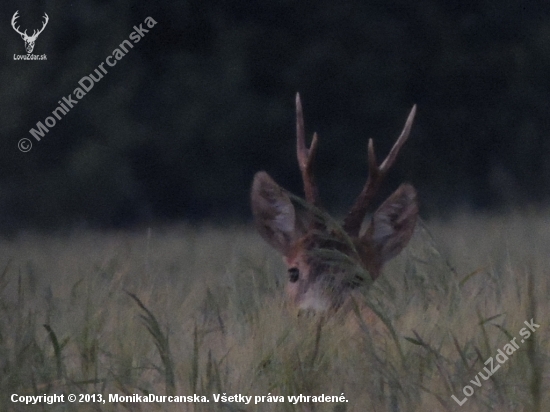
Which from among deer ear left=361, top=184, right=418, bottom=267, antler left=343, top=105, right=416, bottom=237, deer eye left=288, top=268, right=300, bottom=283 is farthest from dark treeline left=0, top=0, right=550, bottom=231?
deer eye left=288, top=268, right=300, bottom=283

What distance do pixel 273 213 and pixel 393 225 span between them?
58 centimetres

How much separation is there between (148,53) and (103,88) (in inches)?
24.3

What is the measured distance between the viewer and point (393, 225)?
485 centimetres

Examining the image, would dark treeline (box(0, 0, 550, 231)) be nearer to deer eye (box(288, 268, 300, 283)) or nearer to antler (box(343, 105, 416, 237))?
antler (box(343, 105, 416, 237))

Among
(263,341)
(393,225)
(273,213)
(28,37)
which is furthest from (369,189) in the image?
(28,37)

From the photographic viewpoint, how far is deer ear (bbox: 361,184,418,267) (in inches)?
189

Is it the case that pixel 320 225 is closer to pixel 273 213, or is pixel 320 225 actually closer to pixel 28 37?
pixel 273 213

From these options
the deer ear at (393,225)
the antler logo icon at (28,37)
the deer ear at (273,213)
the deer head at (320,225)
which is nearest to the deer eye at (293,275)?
the deer head at (320,225)

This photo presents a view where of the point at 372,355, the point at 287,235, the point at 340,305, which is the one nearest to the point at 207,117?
the point at 287,235

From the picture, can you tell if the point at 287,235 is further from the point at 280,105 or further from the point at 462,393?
the point at 280,105

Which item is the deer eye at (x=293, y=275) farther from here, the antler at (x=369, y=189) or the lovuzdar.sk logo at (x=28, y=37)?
the lovuzdar.sk logo at (x=28, y=37)

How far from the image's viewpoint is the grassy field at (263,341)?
2.90m

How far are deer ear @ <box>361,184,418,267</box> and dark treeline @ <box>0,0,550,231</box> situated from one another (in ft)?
15.2

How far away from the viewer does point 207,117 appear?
11.2 metres
